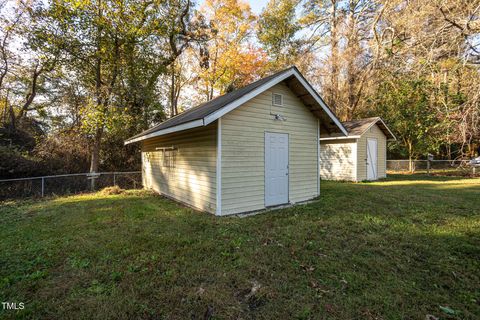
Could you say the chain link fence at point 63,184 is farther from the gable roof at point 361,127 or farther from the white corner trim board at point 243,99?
the gable roof at point 361,127

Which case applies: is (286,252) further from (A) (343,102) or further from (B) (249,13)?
(B) (249,13)

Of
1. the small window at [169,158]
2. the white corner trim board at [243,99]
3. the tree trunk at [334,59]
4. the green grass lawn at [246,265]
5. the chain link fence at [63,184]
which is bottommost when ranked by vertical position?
the green grass lawn at [246,265]

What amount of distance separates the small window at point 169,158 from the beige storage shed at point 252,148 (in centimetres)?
4

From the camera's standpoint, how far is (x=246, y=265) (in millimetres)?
3152

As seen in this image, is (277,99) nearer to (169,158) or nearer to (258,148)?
(258,148)

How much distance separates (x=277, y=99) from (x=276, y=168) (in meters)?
2.02

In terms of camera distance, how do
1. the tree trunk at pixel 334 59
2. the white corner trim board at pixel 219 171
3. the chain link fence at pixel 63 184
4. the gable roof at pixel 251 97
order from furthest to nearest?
1. the tree trunk at pixel 334 59
2. the chain link fence at pixel 63 184
3. the white corner trim board at pixel 219 171
4. the gable roof at pixel 251 97

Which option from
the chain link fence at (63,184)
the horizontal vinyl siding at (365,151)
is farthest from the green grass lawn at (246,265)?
the horizontal vinyl siding at (365,151)

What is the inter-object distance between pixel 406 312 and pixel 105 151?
1389cm

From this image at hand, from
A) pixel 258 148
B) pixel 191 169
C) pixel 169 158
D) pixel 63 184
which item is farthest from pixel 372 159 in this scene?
pixel 63 184

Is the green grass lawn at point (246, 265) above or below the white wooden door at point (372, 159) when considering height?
below

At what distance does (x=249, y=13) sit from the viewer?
1750cm

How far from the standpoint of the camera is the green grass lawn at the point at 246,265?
2.32m

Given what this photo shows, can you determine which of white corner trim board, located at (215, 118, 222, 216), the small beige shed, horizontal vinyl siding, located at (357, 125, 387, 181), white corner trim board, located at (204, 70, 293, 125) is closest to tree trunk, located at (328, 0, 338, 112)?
the small beige shed
